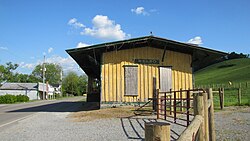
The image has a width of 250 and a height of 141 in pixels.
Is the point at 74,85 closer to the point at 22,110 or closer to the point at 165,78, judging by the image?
the point at 22,110

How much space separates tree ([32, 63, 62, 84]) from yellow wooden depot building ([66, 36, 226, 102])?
96583 mm

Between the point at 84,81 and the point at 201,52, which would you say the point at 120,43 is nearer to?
the point at 201,52

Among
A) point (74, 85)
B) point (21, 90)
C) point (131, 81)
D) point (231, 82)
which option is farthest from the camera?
point (74, 85)

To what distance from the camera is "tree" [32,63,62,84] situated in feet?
362

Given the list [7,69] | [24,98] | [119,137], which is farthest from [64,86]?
[119,137]

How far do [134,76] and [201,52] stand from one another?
4.71 meters

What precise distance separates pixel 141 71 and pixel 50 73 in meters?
99.1

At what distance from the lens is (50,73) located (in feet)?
364

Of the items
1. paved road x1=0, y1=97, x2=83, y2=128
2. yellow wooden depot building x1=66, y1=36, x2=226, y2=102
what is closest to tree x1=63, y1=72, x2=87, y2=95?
paved road x1=0, y1=97, x2=83, y2=128

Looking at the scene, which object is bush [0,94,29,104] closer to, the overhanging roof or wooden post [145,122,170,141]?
the overhanging roof

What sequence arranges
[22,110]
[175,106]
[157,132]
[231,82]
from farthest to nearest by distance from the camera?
1. [231,82]
2. [22,110]
3. [175,106]
4. [157,132]

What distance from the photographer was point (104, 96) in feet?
55.2

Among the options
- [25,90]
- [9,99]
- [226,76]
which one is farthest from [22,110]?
[226,76]

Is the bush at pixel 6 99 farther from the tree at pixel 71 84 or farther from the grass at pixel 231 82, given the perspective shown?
the tree at pixel 71 84
